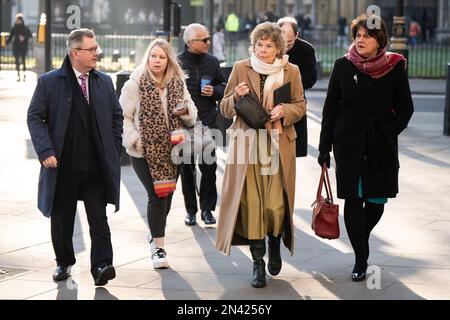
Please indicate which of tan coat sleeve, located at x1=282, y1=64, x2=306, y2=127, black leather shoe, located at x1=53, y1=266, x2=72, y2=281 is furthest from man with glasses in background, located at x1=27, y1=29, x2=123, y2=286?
tan coat sleeve, located at x1=282, y1=64, x2=306, y2=127

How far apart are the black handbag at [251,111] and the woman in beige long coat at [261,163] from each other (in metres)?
0.06

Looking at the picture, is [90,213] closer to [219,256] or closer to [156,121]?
[156,121]

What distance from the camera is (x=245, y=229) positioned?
8047 millimetres

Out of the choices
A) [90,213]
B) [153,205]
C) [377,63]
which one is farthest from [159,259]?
[377,63]

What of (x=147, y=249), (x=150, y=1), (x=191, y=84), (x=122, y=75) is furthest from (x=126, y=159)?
Result: (x=150, y=1)

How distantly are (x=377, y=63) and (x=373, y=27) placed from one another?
236mm

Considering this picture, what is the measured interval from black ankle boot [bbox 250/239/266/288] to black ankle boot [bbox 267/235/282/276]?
152mm

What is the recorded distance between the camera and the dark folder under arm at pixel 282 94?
26.6ft

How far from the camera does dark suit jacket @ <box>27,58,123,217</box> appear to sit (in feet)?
25.6

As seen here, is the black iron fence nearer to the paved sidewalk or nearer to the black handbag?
the paved sidewalk

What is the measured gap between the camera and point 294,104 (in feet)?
26.8

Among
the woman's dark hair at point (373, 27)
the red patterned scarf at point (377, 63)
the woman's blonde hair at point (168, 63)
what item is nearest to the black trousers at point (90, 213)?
the woman's blonde hair at point (168, 63)

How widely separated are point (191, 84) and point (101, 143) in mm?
2600

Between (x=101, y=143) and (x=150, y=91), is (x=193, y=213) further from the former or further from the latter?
(x=101, y=143)
